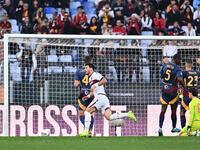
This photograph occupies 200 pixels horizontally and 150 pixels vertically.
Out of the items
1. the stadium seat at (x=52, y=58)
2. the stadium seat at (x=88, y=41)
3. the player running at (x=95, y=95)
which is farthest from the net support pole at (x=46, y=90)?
the player running at (x=95, y=95)

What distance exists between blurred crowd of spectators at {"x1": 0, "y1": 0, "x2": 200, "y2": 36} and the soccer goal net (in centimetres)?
380

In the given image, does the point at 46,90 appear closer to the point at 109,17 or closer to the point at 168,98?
the point at 168,98

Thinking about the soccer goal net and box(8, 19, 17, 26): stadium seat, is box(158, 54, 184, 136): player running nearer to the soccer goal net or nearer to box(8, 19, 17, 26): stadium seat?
the soccer goal net

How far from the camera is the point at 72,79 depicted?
14984 millimetres

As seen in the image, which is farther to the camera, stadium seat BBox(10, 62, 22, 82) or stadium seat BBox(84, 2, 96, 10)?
stadium seat BBox(84, 2, 96, 10)

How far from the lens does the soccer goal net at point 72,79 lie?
1449cm

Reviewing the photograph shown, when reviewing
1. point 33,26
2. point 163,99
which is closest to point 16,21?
point 33,26

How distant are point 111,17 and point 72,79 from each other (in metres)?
5.68

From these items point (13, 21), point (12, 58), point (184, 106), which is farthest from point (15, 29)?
point (184, 106)

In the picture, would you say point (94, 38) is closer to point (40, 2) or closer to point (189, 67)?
point (189, 67)

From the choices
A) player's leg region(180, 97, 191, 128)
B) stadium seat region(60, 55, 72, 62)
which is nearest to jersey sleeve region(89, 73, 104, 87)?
player's leg region(180, 97, 191, 128)

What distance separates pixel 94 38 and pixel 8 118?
260cm

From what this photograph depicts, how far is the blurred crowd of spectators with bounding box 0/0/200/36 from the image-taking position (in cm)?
1933

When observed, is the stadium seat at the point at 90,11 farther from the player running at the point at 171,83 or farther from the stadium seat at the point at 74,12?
the player running at the point at 171,83
